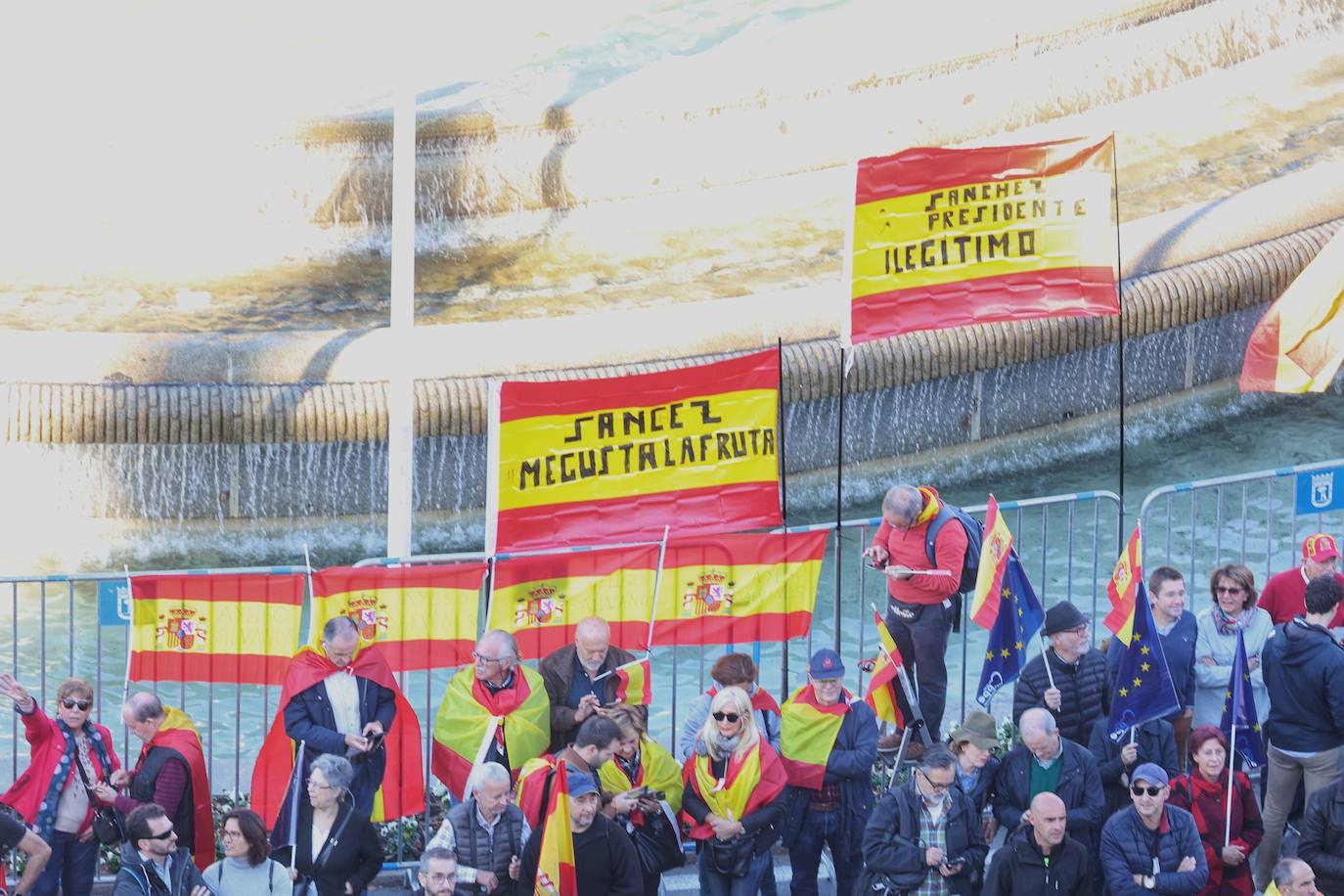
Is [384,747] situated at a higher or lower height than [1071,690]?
lower

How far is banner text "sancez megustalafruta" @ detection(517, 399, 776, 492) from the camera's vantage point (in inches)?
446

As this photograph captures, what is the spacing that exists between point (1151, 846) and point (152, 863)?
3987mm

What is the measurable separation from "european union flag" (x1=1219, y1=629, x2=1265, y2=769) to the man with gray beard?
2600 mm

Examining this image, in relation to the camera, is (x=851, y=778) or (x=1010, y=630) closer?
(x=851, y=778)

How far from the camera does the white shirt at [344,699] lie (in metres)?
10.4

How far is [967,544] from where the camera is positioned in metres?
11.6

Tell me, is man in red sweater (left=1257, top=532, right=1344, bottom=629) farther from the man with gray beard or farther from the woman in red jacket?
→ the man with gray beard

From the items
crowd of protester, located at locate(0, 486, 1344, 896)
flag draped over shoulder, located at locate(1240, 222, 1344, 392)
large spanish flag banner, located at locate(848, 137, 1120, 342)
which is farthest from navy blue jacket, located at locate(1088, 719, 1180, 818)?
flag draped over shoulder, located at locate(1240, 222, 1344, 392)

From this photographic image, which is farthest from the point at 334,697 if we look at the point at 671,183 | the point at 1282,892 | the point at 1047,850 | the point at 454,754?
the point at 671,183

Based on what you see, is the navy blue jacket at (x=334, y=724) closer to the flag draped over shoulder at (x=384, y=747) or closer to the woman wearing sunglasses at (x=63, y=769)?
the flag draped over shoulder at (x=384, y=747)

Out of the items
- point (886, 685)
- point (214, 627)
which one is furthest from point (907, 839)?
point (214, 627)

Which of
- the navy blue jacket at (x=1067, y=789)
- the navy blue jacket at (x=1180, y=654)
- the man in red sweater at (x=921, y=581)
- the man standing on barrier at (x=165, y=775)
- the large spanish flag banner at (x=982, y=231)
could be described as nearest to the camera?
Answer: the man standing on barrier at (x=165, y=775)

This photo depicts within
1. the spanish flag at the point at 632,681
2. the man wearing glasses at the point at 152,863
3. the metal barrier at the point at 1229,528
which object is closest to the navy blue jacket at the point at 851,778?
the spanish flag at the point at 632,681

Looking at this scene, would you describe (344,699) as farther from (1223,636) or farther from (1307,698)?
(1307,698)
